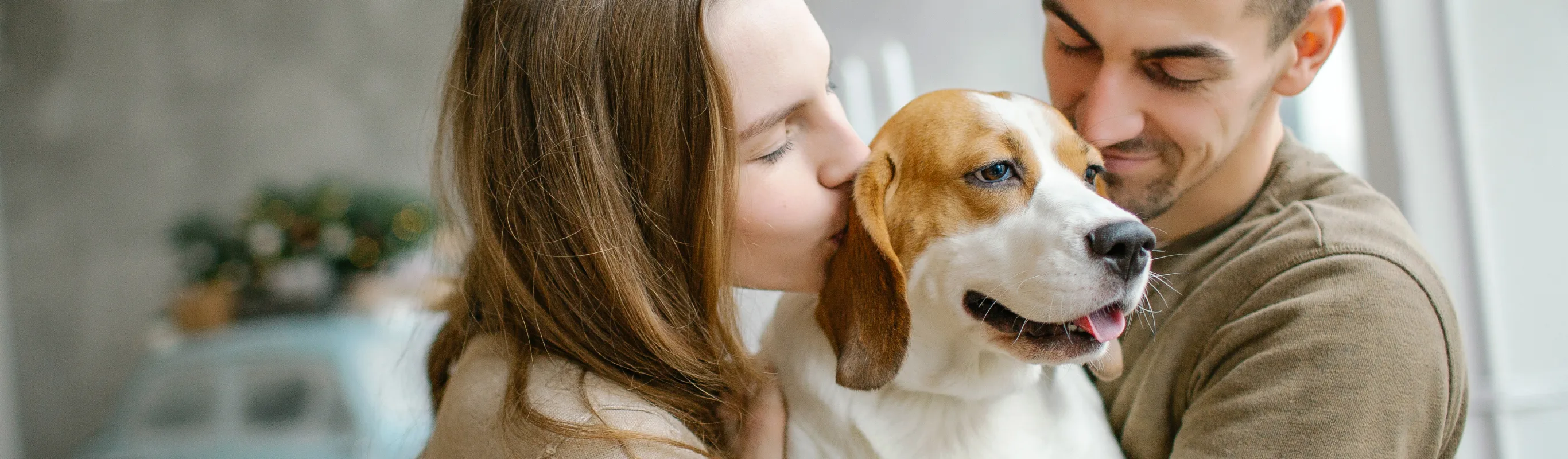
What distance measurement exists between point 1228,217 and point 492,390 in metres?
1.18

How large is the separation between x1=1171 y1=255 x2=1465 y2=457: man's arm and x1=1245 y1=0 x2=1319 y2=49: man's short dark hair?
42 centimetres

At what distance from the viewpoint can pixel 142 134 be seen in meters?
4.31

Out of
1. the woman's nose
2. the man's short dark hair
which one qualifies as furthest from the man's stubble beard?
the woman's nose

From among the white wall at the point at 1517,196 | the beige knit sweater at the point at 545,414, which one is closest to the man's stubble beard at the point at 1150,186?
the beige knit sweater at the point at 545,414

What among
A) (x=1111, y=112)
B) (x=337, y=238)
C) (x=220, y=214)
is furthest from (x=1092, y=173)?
(x=220, y=214)

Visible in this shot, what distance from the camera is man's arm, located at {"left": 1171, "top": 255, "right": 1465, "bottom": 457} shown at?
110 cm

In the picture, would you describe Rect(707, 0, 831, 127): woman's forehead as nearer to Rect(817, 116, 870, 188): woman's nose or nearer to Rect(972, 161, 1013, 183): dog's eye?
Rect(817, 116, 870, 188): woman's nose

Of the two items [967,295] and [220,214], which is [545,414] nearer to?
[967,295]

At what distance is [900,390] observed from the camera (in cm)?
128

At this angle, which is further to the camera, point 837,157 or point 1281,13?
point 1281,13

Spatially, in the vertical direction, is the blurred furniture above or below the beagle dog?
below

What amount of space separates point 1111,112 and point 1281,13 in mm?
307

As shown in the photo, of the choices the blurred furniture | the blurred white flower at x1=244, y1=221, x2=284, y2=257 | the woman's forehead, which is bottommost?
the blurred furniture

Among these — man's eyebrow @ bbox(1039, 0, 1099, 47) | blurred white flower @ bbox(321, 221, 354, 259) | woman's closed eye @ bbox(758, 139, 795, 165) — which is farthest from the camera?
blurred white flower @ bbox(321, 221, 354, 259)
